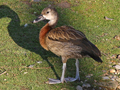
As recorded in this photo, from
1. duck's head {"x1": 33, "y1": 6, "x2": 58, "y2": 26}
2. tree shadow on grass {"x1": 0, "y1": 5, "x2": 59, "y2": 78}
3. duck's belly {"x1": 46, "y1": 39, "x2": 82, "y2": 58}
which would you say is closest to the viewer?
duck's belly {"x1": 46, "y1": 39, "x2": 82, "y2": 58}

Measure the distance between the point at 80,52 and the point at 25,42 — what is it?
7.57ft

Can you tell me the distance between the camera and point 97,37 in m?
6.97

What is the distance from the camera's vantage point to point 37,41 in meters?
6.45

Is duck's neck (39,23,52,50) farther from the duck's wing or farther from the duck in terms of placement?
the duck's wing

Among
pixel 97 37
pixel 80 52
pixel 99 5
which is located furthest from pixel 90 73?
pixel 99 5

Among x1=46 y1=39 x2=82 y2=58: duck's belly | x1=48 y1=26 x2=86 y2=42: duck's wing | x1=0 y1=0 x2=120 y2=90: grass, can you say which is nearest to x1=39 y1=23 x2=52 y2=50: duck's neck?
x1=48 y1=26 x2=86 y2=42: duck's wing

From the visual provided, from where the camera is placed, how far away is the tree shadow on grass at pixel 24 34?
598 cm

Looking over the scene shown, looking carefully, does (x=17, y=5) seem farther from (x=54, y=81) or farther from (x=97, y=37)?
(x=54, y=81)

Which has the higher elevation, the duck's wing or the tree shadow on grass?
the duck's wing

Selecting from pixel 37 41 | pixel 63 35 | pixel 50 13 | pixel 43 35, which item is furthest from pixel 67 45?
pixel 37 41

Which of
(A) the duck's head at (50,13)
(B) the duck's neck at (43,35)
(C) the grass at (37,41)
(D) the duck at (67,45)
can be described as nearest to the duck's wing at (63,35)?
(D) the duck at (67,45)

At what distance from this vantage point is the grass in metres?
4.82

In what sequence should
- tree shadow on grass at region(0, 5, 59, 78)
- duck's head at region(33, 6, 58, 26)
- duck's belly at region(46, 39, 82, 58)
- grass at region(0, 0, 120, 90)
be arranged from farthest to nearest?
tree shadow on grass at region(0, 5, 59, 78) < duck's head at region(33, 6, 58, 26) < grass at region(0, 0, 120, 90) < duck's belly at region(46, 39, 82, 58)

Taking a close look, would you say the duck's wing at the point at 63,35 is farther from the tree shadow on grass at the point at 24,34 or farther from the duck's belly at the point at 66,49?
the tree shadow on grass at the point at 24,34
